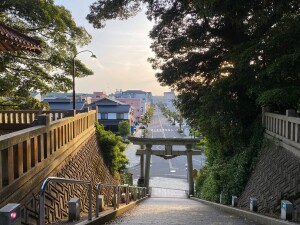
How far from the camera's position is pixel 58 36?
15.5 metres

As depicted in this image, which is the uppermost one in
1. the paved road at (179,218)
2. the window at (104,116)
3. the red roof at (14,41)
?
the red roof at (14,41)

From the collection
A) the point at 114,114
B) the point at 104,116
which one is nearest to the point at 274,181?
the point at 104,116

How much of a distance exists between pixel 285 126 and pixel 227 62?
19.4 ft

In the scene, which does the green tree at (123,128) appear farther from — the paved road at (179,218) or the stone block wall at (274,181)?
the paved road at (179,218)

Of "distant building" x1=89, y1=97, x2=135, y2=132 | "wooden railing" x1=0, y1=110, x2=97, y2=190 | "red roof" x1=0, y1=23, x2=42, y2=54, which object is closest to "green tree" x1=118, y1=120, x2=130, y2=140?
"distant building" x1=89, y1=97, x2=135, y2=132

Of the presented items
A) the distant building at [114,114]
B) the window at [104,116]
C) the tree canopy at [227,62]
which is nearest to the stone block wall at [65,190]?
the tree canopy at [227,62]

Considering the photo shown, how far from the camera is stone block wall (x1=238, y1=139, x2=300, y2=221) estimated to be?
7396 millimetres

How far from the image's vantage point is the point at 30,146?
6.17m

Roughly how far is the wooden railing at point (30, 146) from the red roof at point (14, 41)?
1623 mm

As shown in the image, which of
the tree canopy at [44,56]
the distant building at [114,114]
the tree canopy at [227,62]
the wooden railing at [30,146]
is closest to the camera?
the wooden railing at [30,146]

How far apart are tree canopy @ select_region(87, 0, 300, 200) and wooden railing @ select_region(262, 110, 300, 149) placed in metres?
0.50

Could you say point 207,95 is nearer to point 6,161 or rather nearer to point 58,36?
point 58,36

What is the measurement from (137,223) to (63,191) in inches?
86.2

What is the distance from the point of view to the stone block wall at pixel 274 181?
24.3 feet
